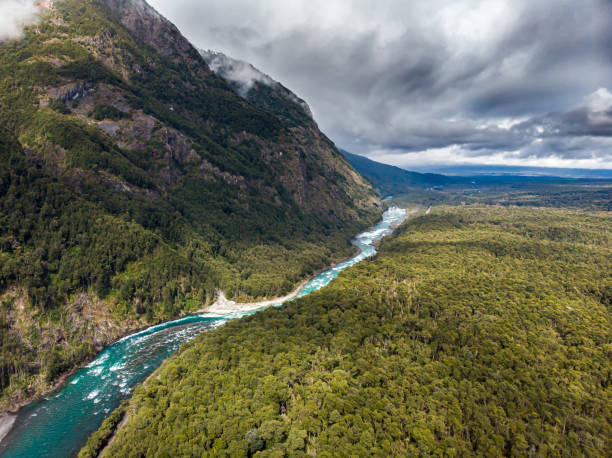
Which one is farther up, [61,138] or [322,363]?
[61,138]

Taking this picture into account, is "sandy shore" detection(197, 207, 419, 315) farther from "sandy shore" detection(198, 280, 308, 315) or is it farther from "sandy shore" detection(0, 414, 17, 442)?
"sandy shore" detection(0, 414, 17, 442)

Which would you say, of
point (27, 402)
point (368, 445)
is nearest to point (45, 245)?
point (27, 402)

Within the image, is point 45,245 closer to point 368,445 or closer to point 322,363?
point 322,363

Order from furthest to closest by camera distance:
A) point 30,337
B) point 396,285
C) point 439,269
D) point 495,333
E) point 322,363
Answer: point 439,269
point 396,285
point 30,337
point 495,333
point 322,363

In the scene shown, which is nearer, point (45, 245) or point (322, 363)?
point (322, 363)

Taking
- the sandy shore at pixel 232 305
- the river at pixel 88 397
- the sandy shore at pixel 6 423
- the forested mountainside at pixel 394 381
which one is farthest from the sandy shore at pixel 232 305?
the sandy shore at pixel 6 423

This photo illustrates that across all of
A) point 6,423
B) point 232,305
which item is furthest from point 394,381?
point 6,423
